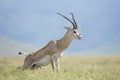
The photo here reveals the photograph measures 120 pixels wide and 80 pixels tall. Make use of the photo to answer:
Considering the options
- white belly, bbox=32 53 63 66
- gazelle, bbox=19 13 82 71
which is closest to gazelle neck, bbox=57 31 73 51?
gazelle, bbox=19 13 82 71

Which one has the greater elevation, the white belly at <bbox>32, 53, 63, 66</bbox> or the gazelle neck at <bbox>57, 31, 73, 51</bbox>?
the gazelle neck at <bbox>57, 31, 73, 51</bbox>

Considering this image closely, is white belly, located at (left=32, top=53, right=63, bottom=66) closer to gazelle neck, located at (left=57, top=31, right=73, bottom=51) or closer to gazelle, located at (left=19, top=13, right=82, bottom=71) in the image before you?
gazelle, located at (left=19, top=13, right=82, bottom=71)

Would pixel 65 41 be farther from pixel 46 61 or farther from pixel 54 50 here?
pixel 46 61

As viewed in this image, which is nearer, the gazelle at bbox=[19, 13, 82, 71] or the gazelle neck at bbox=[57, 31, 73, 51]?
the gazelle at bbox=[19, 13, 82, 71]

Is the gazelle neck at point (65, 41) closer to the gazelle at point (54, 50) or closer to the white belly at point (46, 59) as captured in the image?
the gazelle at point (54, 50)

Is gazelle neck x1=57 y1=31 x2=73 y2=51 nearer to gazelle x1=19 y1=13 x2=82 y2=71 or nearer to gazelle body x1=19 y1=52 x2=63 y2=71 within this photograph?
gazelle x1=19 y1=13 x2=82 y2=71

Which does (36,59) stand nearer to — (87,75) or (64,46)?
(64,46)

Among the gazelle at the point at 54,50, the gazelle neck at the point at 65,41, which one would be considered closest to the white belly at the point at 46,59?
the gazelle at the point at 54,50

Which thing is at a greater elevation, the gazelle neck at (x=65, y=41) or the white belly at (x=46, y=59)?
the gazelle neck at (x=65, y=41)

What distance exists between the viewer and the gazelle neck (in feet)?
52.2

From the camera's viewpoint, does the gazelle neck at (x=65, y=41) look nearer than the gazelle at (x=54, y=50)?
No

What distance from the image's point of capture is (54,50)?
1570 centimetres

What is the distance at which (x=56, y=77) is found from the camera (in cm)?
1222

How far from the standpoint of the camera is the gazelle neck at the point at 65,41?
15922 millimetres
